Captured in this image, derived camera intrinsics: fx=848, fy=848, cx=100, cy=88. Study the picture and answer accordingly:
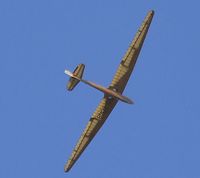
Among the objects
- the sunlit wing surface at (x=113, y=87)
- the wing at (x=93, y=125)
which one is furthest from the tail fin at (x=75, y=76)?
the wing at (x=93, y=125)

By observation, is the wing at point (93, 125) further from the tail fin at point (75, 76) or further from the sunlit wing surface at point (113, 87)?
the tail fin at point (75, 76)

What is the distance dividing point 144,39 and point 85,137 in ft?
69.7

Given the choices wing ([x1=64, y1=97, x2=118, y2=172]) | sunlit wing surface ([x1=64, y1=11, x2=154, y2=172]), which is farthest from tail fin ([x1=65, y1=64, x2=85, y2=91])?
wing ([x1=64, y1=97, x2=118, y2=172])

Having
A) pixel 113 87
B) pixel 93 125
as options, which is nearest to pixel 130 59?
pixel 113 87

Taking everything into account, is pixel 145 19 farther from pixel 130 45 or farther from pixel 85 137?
pixel 85 137

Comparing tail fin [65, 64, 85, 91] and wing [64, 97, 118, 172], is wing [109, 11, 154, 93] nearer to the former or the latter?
wing [64, 97, 118, 172]

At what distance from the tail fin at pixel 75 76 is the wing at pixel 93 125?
7917 mm

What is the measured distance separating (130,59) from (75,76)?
1130 cm

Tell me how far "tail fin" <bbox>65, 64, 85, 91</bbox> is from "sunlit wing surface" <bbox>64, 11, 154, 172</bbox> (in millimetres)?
7068

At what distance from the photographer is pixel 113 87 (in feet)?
508

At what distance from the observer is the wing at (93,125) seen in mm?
156625

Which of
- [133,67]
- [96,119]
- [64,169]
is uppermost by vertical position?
[133,67]

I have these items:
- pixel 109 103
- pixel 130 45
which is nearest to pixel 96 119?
pixel 109 103

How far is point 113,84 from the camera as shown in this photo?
154625 millimetres
